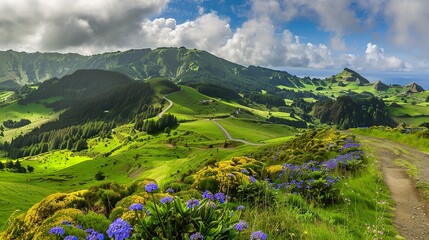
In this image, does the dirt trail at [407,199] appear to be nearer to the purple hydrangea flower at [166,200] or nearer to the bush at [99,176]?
the purple hydrangea flower at [166,200]

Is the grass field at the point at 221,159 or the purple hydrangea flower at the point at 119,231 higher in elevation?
the purple hydrangea flower at the point at 119,231

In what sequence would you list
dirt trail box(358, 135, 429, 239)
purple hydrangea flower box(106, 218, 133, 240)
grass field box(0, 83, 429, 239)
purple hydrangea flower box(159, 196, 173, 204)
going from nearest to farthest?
1. purple hydrangea flower box(106, 218, 133, 240)
2. purple hydrangea flower box(159, 196, 173, 204)
3. grass field box(0, 83, 429, 239)
4. dirt trail box(358, 135, 429, 239)

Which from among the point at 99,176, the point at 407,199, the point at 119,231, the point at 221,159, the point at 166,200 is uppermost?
the point at 119,231

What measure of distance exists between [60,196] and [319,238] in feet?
37.0

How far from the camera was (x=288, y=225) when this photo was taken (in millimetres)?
9227

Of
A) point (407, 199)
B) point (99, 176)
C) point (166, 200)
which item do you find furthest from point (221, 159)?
point (166, 200)

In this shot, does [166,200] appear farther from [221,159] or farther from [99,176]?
[99,176]

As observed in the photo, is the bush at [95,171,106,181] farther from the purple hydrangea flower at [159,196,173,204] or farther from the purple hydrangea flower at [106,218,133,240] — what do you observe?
the purple hydrangea flower at [106,218,133,240]

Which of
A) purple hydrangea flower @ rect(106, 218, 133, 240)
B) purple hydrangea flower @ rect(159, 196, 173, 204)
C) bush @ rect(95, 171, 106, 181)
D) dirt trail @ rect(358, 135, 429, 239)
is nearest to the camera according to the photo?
purple hydrangea flower @ rect(106, 218, 133, 240)

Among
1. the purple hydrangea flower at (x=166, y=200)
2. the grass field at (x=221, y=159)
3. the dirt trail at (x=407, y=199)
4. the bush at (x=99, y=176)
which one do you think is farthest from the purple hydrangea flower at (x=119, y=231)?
the bush at (x=99, y=176)

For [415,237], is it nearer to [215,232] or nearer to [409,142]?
[215,232]

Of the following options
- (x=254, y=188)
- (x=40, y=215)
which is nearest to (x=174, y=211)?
(x=254, y=188)

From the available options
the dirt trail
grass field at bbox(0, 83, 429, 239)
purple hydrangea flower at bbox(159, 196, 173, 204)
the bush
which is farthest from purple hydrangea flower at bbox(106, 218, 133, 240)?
the bush

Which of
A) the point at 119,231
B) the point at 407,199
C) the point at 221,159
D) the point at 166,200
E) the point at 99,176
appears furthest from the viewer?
the point at 99,176
